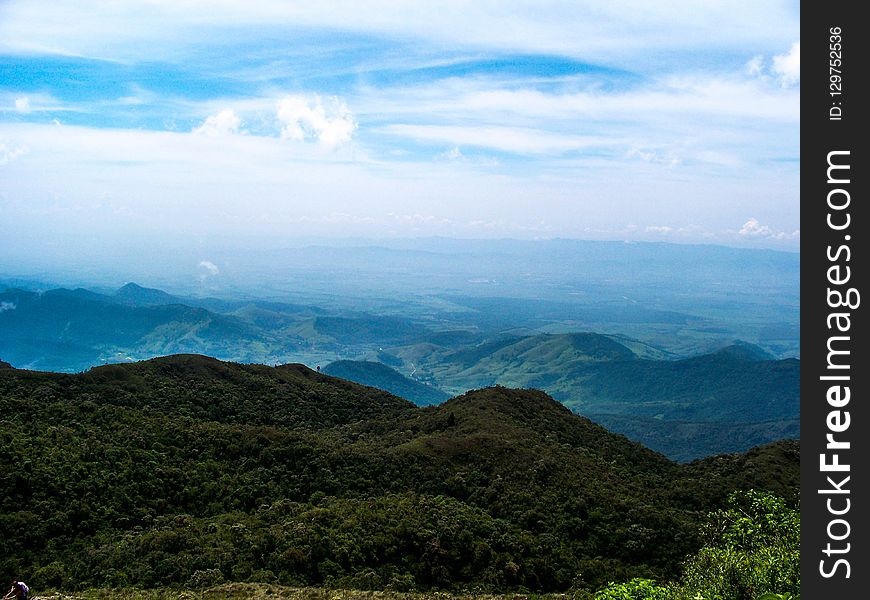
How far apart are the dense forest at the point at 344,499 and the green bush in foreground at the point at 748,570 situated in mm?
246

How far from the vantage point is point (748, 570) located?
15.7m

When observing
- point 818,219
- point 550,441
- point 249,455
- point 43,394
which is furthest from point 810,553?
point 43,394

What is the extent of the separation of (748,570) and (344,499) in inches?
1007

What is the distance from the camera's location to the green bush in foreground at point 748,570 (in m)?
14.9

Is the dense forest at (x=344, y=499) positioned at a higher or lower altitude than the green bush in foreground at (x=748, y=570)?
lower

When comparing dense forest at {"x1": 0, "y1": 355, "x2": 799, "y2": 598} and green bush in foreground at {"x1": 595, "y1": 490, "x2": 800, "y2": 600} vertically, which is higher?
green bush in foreground at {"x1": 595, "y1": 490, "x2": 800, "y2": 600}

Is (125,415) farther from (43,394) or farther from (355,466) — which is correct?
(355,466)

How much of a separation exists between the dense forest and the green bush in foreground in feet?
0.81

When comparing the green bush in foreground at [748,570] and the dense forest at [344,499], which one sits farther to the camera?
the dense forest at [344,499]

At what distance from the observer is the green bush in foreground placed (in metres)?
14.9

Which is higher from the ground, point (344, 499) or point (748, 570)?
point (748, 570)

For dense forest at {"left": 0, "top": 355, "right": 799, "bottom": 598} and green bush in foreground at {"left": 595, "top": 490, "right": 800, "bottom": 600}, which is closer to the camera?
green bush in foreground at {"left": 595, "top": 490, "right": 800, "bottom": 600}

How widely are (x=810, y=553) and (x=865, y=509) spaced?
115cm

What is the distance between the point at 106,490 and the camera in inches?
1305
